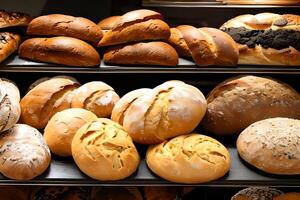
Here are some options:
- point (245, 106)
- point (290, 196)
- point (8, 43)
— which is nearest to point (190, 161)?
point (245, 106)

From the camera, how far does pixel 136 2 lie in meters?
2.54

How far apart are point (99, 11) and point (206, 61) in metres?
0.78

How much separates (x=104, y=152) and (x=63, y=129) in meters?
0.27

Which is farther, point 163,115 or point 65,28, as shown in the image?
point 65,28

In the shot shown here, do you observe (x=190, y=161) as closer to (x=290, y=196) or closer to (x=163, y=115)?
(x=163, y=115)

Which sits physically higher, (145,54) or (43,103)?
(145,54)

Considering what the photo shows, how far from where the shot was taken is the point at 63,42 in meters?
2.18

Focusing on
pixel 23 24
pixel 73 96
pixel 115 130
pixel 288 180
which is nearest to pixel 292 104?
pixel 288 180

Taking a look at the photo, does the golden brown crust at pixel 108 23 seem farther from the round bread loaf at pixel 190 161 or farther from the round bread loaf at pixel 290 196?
the round bread loaf at pixel 290 196

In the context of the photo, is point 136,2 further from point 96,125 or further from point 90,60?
point 96,125

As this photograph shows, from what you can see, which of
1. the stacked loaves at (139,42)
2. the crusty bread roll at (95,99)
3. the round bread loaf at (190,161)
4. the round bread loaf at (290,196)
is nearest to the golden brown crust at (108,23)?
the stacked loaves at (139,42)

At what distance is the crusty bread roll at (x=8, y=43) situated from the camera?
7.07 feet

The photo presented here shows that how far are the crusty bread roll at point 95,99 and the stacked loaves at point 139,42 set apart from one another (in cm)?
15

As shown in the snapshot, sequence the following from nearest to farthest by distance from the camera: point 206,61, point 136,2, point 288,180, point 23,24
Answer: point 288,180
point 206,61
point 23,24
point 136,2
